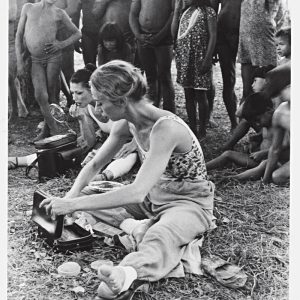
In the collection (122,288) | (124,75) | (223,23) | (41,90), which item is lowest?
(122,288)

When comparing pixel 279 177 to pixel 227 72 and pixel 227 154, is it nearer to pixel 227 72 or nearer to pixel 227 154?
pixel 227 154

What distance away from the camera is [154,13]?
131 inches

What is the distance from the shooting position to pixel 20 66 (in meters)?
3.20

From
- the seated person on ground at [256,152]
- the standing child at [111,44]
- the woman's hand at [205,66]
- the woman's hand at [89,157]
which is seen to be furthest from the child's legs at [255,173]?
the standing child at [111,44]

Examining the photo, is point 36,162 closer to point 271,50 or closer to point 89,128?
point 89,128

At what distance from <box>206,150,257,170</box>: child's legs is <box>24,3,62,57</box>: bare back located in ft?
4.41

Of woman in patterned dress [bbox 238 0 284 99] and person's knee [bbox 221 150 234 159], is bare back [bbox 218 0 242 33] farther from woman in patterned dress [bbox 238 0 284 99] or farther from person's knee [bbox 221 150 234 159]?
person's knee [bbox 221 150 234 159]

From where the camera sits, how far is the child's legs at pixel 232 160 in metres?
3.38

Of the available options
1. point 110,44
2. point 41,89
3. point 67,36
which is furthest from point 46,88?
point 110,44

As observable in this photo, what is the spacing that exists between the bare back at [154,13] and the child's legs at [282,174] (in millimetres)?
1212

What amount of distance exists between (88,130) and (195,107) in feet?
2.48

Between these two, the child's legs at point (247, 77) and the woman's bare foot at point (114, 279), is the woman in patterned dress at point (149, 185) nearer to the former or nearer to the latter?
the woman's bare foot at point (114, 279)
